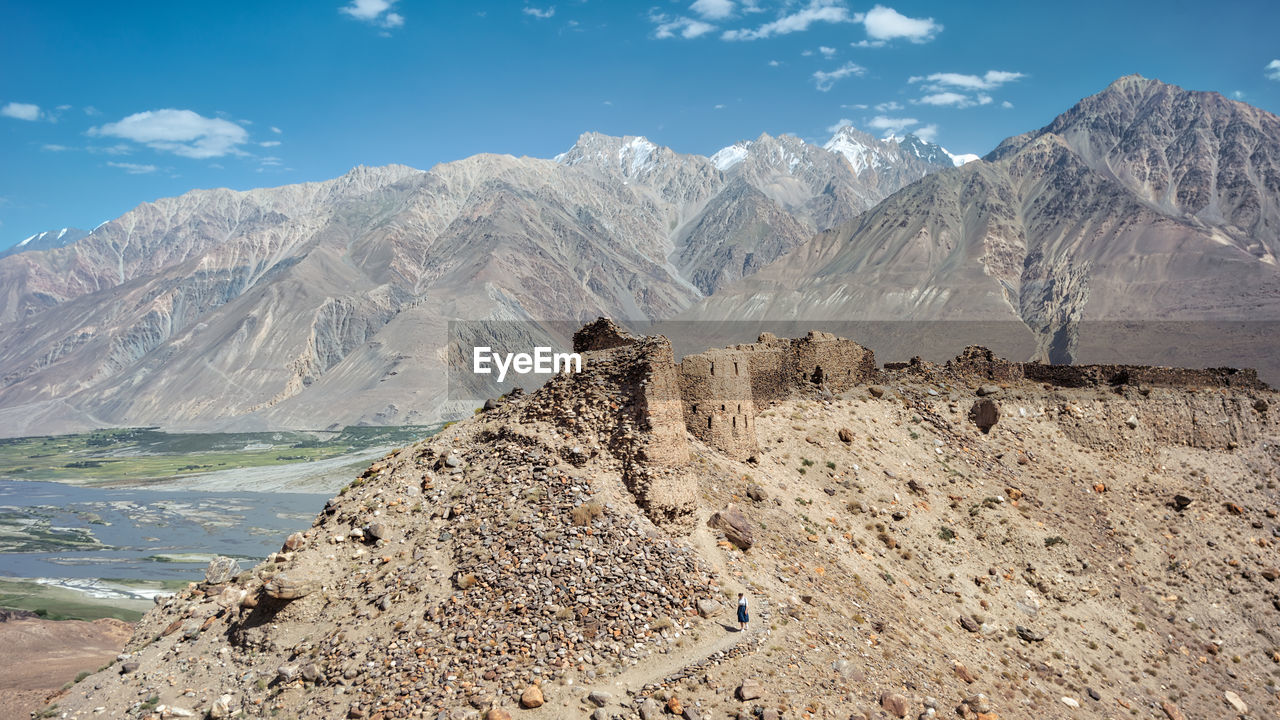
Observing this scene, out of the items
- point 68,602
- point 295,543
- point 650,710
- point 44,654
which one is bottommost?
point 68,602

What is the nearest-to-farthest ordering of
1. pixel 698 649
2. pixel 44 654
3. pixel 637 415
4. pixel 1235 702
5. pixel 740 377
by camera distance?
pixel 698 649 < pixel 637 415 < pixel 1235 702 < pixel 740 377 < pixel 44 654

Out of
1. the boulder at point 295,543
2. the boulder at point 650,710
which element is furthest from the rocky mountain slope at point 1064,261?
the boulder at point 295,543

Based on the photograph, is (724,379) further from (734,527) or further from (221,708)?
(221,708)

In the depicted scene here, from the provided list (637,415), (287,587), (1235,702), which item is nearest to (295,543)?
(287,587)

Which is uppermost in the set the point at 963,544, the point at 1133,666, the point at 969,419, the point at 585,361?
the point at 585,361

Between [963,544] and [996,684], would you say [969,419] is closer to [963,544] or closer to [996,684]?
[963,544]

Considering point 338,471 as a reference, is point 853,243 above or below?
above

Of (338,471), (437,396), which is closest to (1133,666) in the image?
(338,471)
